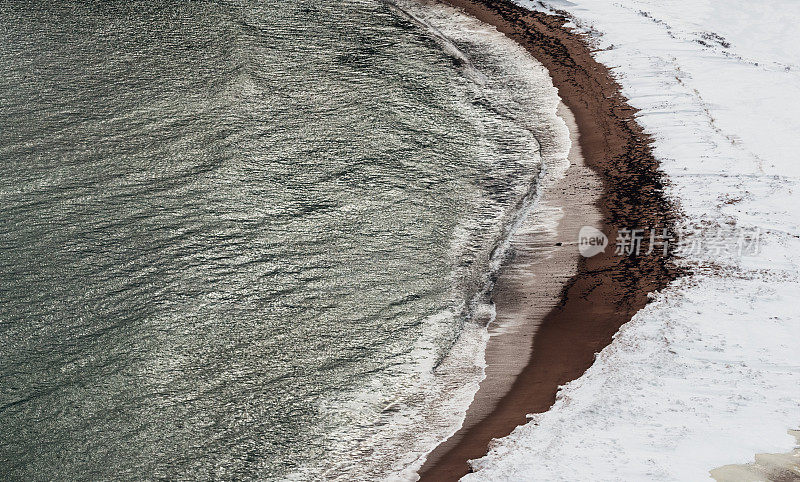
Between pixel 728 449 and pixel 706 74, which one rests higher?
pixel 706 74

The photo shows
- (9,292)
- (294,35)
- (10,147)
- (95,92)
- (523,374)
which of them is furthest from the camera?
(294,35)

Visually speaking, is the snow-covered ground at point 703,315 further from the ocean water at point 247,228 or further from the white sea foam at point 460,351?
the ocean water at point 247,228

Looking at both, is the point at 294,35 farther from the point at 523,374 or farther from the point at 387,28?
the point at 523,374

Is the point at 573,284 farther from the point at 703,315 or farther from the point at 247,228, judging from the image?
the point at 247,228

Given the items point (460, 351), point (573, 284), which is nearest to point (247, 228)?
point (460, 351)

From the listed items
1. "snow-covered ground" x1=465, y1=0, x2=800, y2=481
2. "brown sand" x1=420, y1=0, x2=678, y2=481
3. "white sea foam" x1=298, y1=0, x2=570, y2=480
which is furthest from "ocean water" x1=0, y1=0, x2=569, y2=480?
"snow-covered ground" x1=465, y1=0, x2=800, y2=481

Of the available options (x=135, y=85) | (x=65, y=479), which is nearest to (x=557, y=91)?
(x=135, y=85)

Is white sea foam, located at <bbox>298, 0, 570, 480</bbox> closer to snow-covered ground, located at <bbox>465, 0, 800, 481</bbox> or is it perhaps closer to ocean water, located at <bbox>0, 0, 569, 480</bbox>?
ocean water, located at <bbox>0, 0, 569, 480</bbox>
